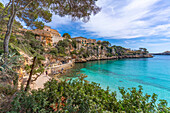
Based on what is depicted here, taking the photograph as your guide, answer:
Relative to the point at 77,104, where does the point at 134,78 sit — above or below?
below

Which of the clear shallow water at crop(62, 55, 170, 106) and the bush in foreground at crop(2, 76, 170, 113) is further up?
the bush in foreground at crop(2, 76, 170, 113)

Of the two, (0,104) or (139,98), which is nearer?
(0,104)

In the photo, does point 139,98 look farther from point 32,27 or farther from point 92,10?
point 32,27

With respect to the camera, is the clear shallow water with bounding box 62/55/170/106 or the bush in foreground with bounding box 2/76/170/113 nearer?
the bush in foreground with bounding box 2/76/170/113

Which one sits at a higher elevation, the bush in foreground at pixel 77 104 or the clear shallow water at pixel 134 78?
the bush in foreground at pixel 77 104

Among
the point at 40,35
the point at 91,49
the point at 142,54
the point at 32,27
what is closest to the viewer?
the point at 32,27

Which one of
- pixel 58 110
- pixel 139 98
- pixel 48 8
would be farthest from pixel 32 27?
pixel 139 98

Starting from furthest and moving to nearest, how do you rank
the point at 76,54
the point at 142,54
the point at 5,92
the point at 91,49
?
the point at 142,54
the point at 91,49
the point at 76,54
the point at 5,92

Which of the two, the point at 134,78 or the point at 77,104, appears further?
the point at 134,78

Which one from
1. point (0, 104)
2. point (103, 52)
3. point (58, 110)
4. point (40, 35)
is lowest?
point (58, 110)

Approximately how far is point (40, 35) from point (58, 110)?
23678mm

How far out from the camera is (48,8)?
4.24 meters

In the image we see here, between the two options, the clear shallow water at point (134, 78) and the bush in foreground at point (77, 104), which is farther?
the clear shallow water at point (134, 78)

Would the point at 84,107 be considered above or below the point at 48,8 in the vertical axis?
below
